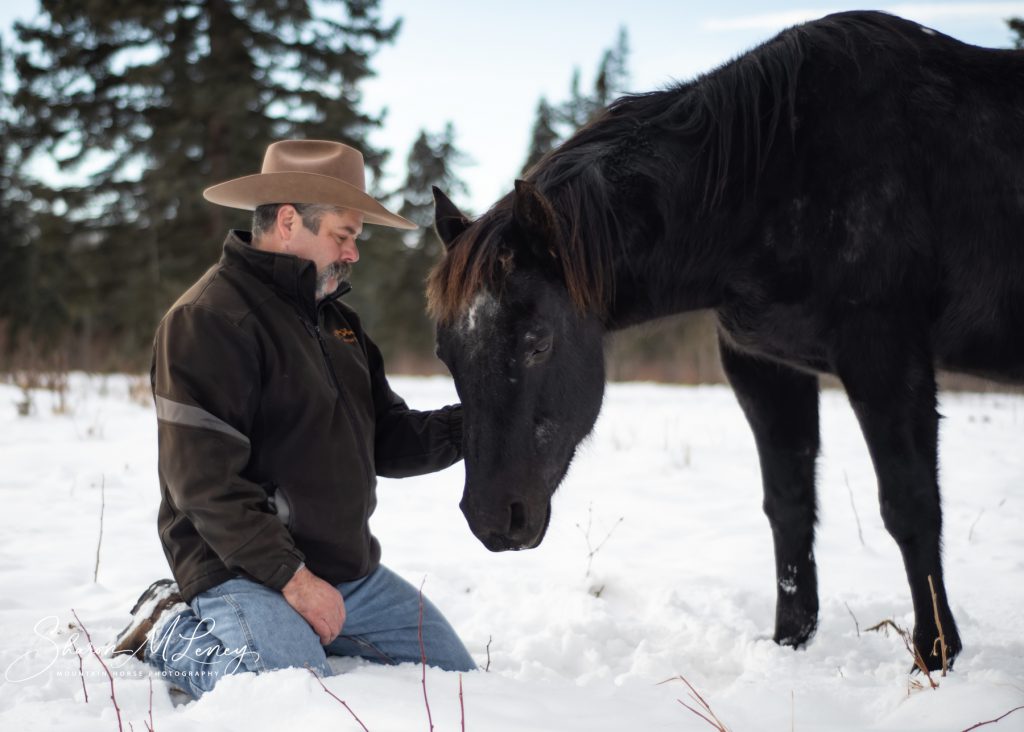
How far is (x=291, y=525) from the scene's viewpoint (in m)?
2.46

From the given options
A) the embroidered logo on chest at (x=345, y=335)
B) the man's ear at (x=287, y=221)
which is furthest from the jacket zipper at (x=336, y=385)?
the man's ear at (x=287, y=221)

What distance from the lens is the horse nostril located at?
2529mm

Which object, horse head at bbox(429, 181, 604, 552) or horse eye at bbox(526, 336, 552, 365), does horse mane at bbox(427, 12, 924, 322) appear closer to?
horse head at bbox(429, 181, 604, 552)

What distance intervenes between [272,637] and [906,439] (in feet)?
7.00

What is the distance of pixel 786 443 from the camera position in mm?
3299

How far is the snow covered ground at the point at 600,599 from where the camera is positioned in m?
1.95

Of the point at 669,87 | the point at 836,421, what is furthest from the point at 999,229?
the point at 836,421

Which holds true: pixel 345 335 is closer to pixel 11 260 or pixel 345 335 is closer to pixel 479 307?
pixel 479 307

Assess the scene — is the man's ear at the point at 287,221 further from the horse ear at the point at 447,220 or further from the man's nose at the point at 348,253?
the horse ear at the point at 447,220

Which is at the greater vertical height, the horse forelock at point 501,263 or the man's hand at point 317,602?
the horse forelock at point 501,263

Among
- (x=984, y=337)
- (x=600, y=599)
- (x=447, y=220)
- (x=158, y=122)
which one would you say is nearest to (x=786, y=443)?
(x=984, y=337)

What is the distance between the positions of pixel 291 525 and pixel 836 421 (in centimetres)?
806

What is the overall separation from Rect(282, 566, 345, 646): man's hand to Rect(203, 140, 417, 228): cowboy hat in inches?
47.7

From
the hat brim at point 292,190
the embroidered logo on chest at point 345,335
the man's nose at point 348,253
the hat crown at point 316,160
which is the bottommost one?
the embroidered logo on chest at point 345,335
